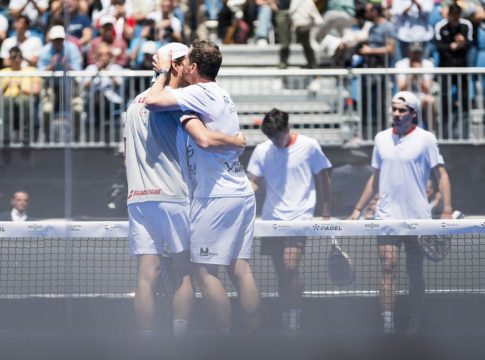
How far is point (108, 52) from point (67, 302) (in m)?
8.12

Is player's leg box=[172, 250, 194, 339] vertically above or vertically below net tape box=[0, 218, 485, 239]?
below

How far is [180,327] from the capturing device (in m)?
6.89

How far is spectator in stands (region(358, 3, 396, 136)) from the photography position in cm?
1492

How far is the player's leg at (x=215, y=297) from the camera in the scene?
6898 millimetres

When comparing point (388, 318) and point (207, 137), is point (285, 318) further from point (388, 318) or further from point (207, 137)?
point (207, 137)

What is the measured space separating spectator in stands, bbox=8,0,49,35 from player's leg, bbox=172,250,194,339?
958 centimetres

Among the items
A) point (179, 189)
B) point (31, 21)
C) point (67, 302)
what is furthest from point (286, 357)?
point (31, 21)

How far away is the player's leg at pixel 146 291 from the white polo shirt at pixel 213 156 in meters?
0.48

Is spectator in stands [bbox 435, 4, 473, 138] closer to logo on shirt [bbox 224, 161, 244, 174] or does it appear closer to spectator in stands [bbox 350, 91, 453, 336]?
spectator in stands [bbox 350, 91, 453, 336]

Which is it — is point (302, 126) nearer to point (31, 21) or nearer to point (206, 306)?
point (31, 21)

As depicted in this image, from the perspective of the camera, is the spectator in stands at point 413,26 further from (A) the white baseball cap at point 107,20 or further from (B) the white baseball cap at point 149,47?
(A) the white baseball cap at point 107,20

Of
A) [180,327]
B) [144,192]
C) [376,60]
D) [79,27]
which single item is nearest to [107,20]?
[79,27]

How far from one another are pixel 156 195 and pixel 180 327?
0.78 m

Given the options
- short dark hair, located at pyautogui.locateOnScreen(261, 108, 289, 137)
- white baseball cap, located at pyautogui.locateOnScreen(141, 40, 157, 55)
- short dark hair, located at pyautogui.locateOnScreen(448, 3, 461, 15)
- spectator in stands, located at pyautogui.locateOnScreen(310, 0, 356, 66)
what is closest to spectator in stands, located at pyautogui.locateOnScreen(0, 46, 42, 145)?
white baseball cap, located at pyautogui.locateOnScreen(141, 40, 157, 55)
